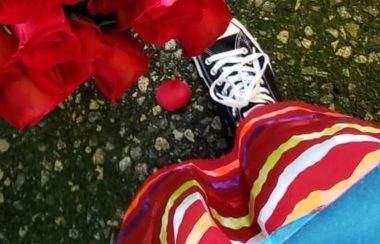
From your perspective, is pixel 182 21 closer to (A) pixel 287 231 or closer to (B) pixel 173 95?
(A) pixel 287 231

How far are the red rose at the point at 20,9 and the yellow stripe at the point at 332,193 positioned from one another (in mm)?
355

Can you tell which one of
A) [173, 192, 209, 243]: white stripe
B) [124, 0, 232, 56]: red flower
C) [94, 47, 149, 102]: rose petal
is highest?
[124, 0, 232, 56]: red flower

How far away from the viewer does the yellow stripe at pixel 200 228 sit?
86 centimetres

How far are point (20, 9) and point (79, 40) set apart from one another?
0.35ft

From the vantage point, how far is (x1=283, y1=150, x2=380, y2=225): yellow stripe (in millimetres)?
844

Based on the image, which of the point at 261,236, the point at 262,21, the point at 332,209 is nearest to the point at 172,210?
the point at 261,236

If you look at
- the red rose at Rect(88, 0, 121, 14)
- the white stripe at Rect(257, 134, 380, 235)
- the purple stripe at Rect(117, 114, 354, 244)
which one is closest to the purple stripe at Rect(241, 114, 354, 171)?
the purple stripe at Rect(117, 114, 354, 244)

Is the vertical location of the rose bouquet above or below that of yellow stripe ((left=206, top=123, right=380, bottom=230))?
above

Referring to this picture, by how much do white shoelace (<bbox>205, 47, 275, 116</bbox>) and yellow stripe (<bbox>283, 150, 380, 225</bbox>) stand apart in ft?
1.14

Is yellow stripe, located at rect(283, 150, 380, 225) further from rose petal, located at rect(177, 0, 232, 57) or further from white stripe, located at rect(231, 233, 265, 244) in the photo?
rose petal, located at rect(177, 0, 232, 57)

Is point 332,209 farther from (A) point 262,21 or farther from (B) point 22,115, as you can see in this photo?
(A) point 262,21

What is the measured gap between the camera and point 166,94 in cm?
126

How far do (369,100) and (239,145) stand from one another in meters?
0.34

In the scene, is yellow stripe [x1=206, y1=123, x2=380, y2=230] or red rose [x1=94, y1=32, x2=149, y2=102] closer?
red rose [x1=94, y1=32, x2=149, y2=102]
